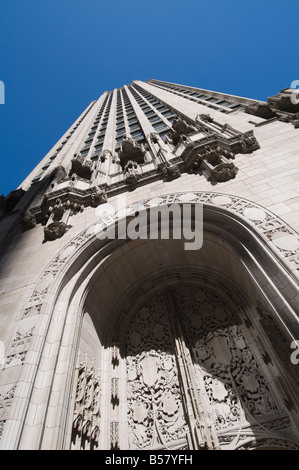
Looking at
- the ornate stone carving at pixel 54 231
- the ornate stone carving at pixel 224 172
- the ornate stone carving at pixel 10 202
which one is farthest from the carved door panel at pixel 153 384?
the ornate stone carving at pixel 10 202

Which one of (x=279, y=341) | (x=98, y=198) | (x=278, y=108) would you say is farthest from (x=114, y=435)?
(x=278, y=108)

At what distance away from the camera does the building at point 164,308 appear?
5.19 meters

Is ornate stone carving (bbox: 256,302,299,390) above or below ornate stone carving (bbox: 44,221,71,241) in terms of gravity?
below

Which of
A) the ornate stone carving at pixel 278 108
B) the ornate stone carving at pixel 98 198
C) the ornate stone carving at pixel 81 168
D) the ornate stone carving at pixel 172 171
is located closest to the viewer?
the ornate stone carving at pixel 172 171

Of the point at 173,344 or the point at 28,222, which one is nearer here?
the point at 173,344

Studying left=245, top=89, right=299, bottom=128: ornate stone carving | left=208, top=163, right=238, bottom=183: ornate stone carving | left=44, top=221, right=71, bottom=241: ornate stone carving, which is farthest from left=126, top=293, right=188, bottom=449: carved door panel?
left=245, top=89, right=299, bottom=128: ornate stone carving

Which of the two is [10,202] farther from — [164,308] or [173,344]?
[173,344]

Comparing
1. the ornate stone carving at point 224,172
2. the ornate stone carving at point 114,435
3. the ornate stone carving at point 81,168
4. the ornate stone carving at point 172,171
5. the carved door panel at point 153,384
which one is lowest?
the ornate stone carving at point 114,435

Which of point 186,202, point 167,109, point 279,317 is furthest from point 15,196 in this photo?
point 167,109

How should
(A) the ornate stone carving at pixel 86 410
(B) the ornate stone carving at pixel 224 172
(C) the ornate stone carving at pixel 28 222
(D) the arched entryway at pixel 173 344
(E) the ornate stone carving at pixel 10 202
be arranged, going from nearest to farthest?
(A) the ornate stone carving at pixel 86 410 → (D) the arched entryway at pixel 173 344 → (B) the ornate stone carving at pixel 224 172 → (C) the ornate stone carving at pixel 28 222 → (E) the ornate stone carving at pixel 10 202

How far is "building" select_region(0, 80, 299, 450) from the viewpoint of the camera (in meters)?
5.19

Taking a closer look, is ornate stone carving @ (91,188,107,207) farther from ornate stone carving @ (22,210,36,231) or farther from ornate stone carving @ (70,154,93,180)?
ornate stone carving @ (70,154,93,180)

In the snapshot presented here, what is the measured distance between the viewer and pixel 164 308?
353 inches

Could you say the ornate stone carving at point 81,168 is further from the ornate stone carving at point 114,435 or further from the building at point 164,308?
the ornate stone carving at point 114,435
